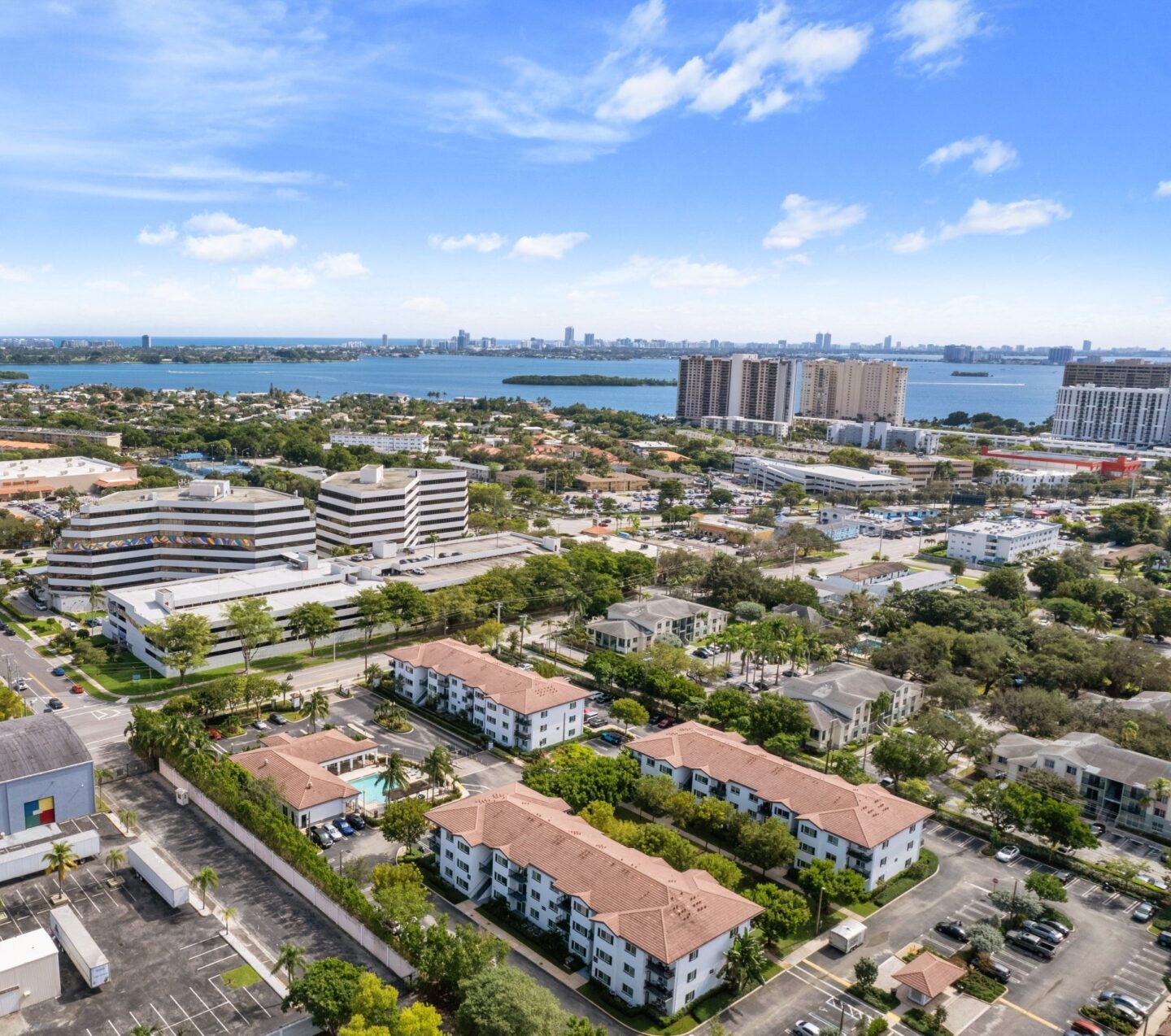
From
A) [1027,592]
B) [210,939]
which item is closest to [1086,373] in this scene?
[1027,592]

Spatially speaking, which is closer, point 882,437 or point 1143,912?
point 1143,912

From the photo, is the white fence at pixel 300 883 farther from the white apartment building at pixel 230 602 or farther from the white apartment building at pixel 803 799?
the white apartment building at pixel 803 799

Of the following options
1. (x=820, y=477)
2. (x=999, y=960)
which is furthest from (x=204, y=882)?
(x=820, y=477)

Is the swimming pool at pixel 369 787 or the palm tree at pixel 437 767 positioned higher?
the palm tree at pixel 437 767

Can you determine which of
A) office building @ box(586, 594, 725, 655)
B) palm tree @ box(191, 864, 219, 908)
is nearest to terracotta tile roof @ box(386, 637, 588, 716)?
office building @ box(586, 594, 725, 655)

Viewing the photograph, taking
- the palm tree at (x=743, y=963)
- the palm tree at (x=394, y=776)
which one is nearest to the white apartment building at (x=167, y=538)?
the palm tree at (x=394, y=776)

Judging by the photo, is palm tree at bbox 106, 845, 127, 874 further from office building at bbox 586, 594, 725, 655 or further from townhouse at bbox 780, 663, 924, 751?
townhouse at bbox 780, 663, 924, 751

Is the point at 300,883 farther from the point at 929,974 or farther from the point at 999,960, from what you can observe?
the point at 999,960
